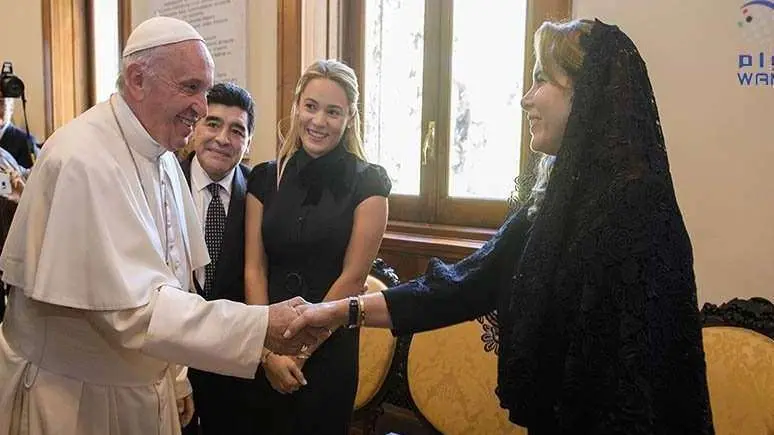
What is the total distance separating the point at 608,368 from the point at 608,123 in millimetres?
425

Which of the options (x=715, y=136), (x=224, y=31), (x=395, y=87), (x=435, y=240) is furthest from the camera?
(x=224, y=31)

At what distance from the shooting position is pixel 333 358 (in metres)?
1.87

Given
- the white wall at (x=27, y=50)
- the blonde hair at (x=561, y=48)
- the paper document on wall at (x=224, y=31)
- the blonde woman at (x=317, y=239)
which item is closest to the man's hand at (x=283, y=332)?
the blonde woman at (x=317, y=239)

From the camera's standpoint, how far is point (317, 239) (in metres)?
1.88

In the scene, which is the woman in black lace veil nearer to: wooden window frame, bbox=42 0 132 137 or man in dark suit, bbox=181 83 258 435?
man in dark suit, bbox=181 83 258 435

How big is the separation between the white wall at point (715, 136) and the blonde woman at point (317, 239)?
100 centimetres

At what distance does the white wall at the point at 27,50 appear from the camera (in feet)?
16.9

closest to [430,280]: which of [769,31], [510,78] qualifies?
[769,31]

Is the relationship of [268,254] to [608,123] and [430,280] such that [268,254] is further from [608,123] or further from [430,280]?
[608,123]

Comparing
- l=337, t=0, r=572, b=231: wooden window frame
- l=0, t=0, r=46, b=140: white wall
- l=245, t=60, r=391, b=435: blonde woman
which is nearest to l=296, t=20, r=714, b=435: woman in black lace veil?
l=245, t=60, r=391, b=435: blonde woman

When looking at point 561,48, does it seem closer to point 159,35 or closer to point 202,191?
point 159,35

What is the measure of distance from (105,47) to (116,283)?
4.44 metres

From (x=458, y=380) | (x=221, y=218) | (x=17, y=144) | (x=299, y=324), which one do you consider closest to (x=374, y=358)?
(x=458, y=380)

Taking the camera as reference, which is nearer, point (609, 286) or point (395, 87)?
point (609, 286)
